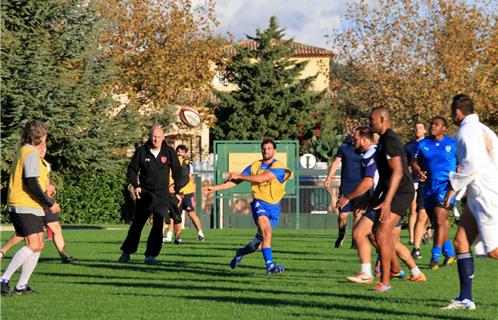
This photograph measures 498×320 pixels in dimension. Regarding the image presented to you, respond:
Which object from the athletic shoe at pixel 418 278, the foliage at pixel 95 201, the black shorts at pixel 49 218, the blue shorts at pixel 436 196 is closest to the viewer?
the athletic shoe at pixel 418 278

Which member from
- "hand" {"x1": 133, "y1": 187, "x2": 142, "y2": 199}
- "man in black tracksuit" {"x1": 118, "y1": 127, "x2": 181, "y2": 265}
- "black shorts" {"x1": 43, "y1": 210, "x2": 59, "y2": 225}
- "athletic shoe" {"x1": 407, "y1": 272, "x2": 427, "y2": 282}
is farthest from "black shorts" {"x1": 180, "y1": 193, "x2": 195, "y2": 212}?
"athletic shoe" {"x1": 407, "y1": 272, "x2": 427, "y2": 282}

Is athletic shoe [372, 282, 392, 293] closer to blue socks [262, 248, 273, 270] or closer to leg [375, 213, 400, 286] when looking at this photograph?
leg [375, 213, 400, 286]

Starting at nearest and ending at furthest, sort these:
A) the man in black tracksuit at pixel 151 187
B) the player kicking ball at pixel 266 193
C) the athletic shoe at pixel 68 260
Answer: the player kicking ball at pixel 266 193, the man in black tracksuit at pixel 151 187, the athletic shoe at pixel 68 260

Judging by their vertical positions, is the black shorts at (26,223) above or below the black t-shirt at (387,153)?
below

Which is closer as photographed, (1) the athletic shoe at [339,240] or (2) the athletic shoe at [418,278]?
(2) the athletic shoe at [418,278]

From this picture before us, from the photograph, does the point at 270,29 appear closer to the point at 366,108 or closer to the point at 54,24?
the point at 366,108

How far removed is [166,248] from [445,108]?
115ft

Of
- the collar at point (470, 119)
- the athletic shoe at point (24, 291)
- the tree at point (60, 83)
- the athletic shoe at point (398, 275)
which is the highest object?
the tree at point (60, 83)

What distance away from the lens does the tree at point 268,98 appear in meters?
76.2

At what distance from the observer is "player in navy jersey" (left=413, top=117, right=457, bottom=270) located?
52.2ft

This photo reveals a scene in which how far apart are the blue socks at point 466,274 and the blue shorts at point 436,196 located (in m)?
5.15

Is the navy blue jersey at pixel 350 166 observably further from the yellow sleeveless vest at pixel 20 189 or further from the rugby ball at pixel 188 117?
the rugby ball at pixel 188 117

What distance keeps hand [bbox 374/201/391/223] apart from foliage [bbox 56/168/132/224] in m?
30.2

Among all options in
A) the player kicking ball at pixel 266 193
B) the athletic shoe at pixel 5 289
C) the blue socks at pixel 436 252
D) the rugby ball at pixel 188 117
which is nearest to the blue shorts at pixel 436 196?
the blue socks at pixel 436 252
